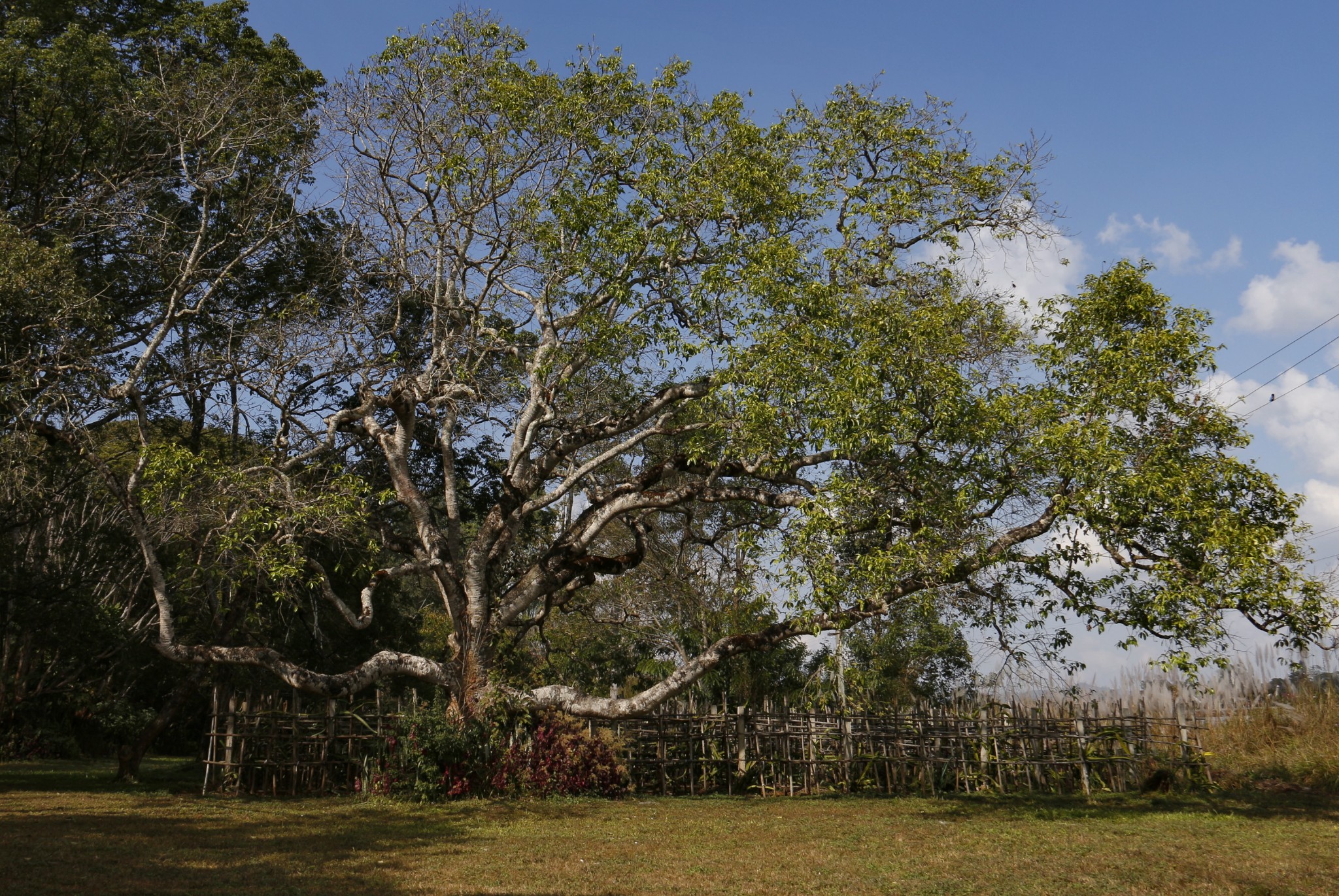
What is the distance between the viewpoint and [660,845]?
9.95m

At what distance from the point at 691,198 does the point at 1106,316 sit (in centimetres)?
588

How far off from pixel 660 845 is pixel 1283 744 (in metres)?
13.6

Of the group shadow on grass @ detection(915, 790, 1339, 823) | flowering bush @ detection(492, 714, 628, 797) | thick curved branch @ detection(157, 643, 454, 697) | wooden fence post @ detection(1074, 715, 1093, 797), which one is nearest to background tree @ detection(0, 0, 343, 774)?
thick curved branch @ detection(157, 643, 454, 697)

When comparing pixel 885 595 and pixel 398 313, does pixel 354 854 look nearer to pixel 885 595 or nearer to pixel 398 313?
pixel 885 595

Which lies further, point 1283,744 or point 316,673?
point 1283,744

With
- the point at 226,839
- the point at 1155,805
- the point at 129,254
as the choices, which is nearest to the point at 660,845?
the point at 226,839

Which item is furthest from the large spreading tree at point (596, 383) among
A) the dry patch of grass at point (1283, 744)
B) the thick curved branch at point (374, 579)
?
the dry patch of grass at point (1283, 744)

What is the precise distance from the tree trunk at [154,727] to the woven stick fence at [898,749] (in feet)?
2.57

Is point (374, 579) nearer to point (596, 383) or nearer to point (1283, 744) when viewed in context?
point (596, 383)

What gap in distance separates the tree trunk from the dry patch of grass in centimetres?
1714

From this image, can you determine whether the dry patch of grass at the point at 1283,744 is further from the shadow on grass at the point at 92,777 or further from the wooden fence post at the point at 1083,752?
the shadow on grass at the point at 92,777

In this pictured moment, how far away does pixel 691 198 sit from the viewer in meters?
14.1

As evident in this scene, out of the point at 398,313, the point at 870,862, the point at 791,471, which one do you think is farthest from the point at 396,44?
the point at 870,862

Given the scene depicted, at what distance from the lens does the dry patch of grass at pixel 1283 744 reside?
16.3 meters
